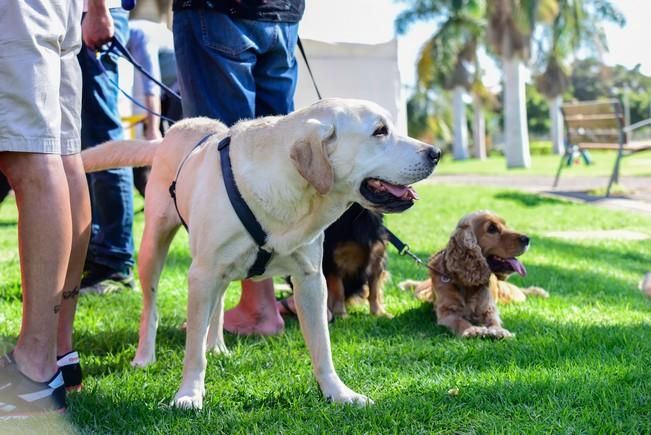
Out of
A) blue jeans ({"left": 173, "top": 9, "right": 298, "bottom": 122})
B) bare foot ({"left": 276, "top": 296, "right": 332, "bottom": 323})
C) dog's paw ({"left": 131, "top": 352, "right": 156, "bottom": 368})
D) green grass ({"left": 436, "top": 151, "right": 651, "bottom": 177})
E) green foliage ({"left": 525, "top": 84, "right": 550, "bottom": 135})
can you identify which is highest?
blue jeans ({"left": 173, "top": 9, "right": 298, "bottom": 122})

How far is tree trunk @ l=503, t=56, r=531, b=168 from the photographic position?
28.6 metres

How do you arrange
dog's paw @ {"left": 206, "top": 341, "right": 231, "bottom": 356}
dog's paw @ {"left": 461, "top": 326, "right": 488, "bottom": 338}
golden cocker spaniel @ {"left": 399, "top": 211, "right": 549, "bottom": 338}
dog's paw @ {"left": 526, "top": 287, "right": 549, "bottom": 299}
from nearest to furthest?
dog's paw @ {"left": 206, "top": 341, "right": 231, "bottom": 356}, dog's paw @ {"left": 461, "top": 326, "right": 488, "bottom": 338}, golden cocker spaniel @ {"left": 399, "top": 211, "right": 549, "bottom": 338}, dog's paw @ {"left": 526, "top": 287, "right": 549, "bottom": 299}

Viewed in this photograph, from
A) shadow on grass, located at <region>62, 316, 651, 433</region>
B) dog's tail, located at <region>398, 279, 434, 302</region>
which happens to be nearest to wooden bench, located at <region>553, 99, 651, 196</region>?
dog's tail, located at <region>398, 279, 434, 302</region>

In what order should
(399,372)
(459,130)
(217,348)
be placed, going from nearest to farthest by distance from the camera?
(399,372) < (217,348) < (459,130)

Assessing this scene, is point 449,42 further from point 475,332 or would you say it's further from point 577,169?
point 475,332

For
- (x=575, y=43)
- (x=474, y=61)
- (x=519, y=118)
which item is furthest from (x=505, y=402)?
(x=474, y=61)

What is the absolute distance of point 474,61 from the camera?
39.6m

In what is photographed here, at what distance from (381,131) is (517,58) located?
1091 inches

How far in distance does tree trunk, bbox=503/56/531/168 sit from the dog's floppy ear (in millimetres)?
26506

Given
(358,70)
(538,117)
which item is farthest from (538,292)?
(538,117)

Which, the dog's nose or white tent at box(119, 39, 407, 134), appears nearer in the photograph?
the dog's nose

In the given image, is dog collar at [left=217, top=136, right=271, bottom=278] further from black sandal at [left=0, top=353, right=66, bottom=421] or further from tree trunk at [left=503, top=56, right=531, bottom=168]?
tree trunk at [left=503, top=56, right=531, bottom=168]

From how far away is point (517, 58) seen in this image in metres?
29.2

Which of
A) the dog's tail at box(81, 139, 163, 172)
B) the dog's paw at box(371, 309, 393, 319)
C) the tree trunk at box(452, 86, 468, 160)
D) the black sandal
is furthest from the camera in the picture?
the tree trunk at box(452, 86, 468, 160)
